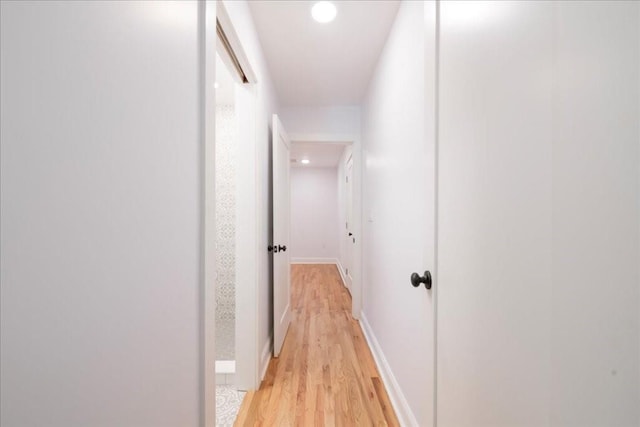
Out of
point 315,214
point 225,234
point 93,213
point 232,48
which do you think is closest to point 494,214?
point 93,213

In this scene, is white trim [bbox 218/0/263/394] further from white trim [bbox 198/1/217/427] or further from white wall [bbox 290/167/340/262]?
white wall [bbox 290/167/340/262]

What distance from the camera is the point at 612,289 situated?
383 mm

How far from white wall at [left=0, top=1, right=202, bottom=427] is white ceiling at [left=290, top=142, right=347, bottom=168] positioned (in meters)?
4.03

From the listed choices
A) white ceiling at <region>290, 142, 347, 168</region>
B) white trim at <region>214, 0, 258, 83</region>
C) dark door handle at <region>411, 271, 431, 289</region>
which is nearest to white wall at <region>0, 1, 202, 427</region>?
white trim at <region>214, 0, 258, 83</region>

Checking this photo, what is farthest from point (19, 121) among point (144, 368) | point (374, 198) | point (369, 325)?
point (369, 325)

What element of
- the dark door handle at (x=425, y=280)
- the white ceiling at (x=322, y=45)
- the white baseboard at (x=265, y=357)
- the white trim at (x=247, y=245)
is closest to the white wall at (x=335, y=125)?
the white ceiling at (x=322, y=45)

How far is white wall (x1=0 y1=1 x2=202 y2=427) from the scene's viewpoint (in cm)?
40

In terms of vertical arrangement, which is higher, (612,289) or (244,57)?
(244,57)

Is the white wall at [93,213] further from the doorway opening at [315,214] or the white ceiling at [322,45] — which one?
the doorway opening at [315,214]

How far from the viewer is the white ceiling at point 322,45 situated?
1.80 metres

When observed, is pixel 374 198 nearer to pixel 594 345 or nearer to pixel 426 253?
pixel 426 253

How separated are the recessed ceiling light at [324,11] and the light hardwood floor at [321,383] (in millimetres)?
2458

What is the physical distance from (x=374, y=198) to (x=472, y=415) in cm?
199

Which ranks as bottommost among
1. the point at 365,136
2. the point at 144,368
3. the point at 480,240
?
the point at 144,368
